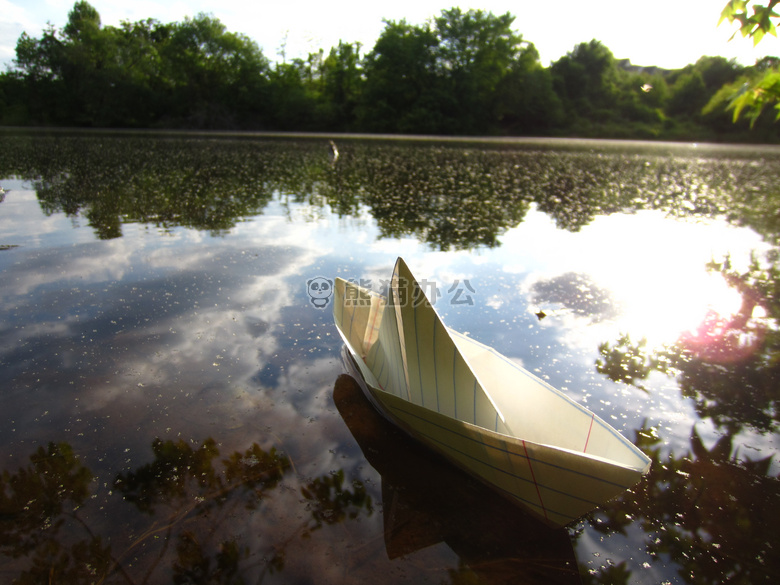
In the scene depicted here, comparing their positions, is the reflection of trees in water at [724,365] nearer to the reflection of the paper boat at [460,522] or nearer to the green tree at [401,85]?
the reflection of the paper boat at [460,522]

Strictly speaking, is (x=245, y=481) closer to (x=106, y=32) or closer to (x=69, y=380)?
(x=69, y=380)

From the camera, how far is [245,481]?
221cm

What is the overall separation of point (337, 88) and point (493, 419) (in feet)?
177

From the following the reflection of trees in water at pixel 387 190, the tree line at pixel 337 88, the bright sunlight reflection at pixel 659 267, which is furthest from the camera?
the tree line at pixel 337 88

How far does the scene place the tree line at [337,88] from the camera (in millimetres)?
42625

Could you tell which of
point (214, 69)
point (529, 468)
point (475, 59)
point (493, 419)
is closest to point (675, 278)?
point (493, 419)

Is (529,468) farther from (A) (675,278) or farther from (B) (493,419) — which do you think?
(A) (675,278)

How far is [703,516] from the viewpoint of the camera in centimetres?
215

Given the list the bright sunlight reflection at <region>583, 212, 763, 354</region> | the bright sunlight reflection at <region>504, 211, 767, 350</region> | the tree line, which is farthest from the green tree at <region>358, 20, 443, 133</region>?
the bright sunlight reflection at <region>583, 212, 763, 354</region>

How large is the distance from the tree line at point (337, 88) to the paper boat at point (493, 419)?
4370 centimetres

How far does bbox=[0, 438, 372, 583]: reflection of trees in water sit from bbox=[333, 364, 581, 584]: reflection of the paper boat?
0.63 ft

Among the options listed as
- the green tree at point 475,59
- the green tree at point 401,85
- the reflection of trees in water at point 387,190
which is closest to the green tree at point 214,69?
the green tree at point 401,85

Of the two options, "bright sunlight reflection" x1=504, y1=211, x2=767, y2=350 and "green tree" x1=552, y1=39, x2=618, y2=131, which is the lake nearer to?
"bright sunlight reflection" x1=504, y1=211, x2=767, y2=350

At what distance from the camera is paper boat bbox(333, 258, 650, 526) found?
6.00ft
